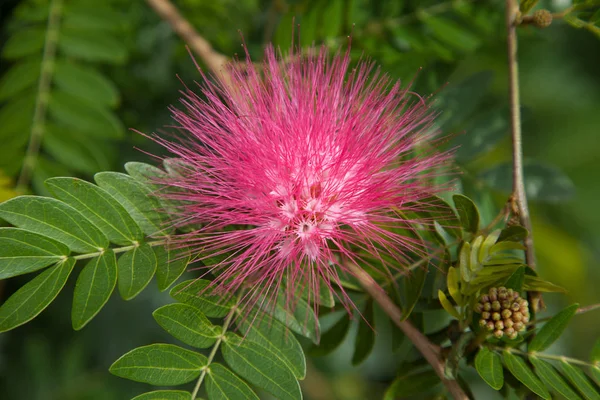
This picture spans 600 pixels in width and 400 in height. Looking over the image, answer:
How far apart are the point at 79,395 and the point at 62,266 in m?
1.89

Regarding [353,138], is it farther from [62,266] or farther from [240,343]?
[62,266]

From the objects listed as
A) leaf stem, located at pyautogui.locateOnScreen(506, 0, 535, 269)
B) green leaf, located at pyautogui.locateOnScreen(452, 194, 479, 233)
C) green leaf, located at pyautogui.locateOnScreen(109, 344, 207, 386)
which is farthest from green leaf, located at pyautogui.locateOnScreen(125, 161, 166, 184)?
leaf stem, located at pyautogui.locateOnScreen(506, 0, 535, 269)

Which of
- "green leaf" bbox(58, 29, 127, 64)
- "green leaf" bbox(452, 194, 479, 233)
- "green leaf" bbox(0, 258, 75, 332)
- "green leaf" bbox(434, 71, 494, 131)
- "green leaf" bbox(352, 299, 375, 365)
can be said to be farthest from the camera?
"green leaf" bbox(58, 29, 127, 64)

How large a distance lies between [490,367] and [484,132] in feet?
3.76

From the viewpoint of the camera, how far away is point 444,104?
2.29 m

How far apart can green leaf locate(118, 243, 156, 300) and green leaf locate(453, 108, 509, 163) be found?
1.39m

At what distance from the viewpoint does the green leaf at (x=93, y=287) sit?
1522 millimetres

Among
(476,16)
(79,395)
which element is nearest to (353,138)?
(476,16)

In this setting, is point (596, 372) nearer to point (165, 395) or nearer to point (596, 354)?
point (596, 354)

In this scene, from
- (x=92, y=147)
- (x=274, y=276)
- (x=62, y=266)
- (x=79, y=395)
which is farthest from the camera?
(x=79, y=395)

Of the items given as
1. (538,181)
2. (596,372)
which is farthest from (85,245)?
(538,181)

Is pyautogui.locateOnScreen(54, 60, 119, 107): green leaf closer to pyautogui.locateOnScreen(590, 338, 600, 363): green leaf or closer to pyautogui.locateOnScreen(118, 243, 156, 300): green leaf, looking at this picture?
pyautogui.locateOnScreen(118, 243, 156, 300): green leaf

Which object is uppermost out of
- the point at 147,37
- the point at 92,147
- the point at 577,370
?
the point at 147,37

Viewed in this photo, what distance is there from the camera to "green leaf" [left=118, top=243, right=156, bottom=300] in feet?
5.18
